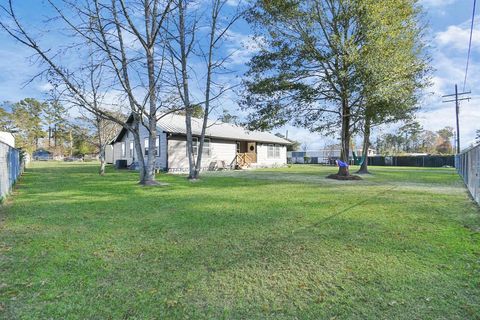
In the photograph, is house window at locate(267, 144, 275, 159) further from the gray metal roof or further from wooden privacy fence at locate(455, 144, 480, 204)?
wooden privacy fence at locate(455, 144, 480, 204)

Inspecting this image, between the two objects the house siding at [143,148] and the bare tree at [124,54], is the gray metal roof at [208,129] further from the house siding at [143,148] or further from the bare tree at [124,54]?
the bare tree at [124,54]

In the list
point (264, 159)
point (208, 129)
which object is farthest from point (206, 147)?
point (264, 159)

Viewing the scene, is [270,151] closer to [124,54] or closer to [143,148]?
[143,148]

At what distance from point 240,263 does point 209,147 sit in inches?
672

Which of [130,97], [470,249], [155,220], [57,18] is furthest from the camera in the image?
[130,97]

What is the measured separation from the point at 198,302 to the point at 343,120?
13244 mm

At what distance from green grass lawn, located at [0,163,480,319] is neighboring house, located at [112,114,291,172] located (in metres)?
11.2

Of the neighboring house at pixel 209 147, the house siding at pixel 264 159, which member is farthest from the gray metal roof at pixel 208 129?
the house siding at pixel 264 159

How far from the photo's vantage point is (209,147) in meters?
19.9

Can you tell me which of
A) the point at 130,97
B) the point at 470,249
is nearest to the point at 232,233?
the point at 470,249

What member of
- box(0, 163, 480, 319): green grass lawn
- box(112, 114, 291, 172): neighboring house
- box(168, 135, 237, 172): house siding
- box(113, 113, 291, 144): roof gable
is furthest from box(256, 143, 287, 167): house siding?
box(0, 163, 480, 319): green grass lawn

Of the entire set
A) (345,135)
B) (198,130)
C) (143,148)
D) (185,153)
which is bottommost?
(185,153)

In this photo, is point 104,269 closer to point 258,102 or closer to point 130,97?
point 130,97

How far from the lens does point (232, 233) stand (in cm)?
428
